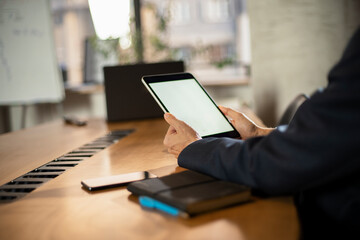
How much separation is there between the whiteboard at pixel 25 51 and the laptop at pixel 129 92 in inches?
64.4

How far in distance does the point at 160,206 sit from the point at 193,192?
71 mm

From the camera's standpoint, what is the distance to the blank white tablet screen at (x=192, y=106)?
141 cm

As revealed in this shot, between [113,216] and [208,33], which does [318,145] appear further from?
[208,33]

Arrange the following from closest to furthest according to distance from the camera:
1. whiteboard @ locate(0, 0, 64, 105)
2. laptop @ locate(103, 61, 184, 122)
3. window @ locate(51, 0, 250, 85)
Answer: laptop @ locate(103, 61, 184, 122) → whiteboard @ locate(0, 0, 64, 105) → window @ locate(51, 0, 250, 85)

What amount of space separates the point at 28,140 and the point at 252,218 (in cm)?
148

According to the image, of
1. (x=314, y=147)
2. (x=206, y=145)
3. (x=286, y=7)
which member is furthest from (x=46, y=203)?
(x=286, y=7)

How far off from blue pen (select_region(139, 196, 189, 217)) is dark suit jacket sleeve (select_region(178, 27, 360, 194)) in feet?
0.56

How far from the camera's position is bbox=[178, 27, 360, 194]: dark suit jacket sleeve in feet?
2.60

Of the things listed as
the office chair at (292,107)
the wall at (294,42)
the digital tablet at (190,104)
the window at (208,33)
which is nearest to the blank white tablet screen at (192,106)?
the digital tablet at (190,104)

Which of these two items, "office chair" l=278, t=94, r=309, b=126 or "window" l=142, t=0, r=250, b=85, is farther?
"window" l=142, t=0, r=250, b=85

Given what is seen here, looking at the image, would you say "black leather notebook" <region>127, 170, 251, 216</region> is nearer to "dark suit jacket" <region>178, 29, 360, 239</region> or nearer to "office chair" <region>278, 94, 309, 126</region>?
"dark suit jacket" <region>178, 29, 360, 239</region>

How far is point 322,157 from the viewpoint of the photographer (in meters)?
0.80

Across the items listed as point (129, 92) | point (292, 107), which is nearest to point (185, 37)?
point (129, 92)

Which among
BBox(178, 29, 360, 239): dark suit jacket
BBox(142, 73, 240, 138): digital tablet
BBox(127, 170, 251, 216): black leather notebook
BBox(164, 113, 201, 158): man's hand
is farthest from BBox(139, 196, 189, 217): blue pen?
BBox(142, 73, 240, 138): digital tablet
